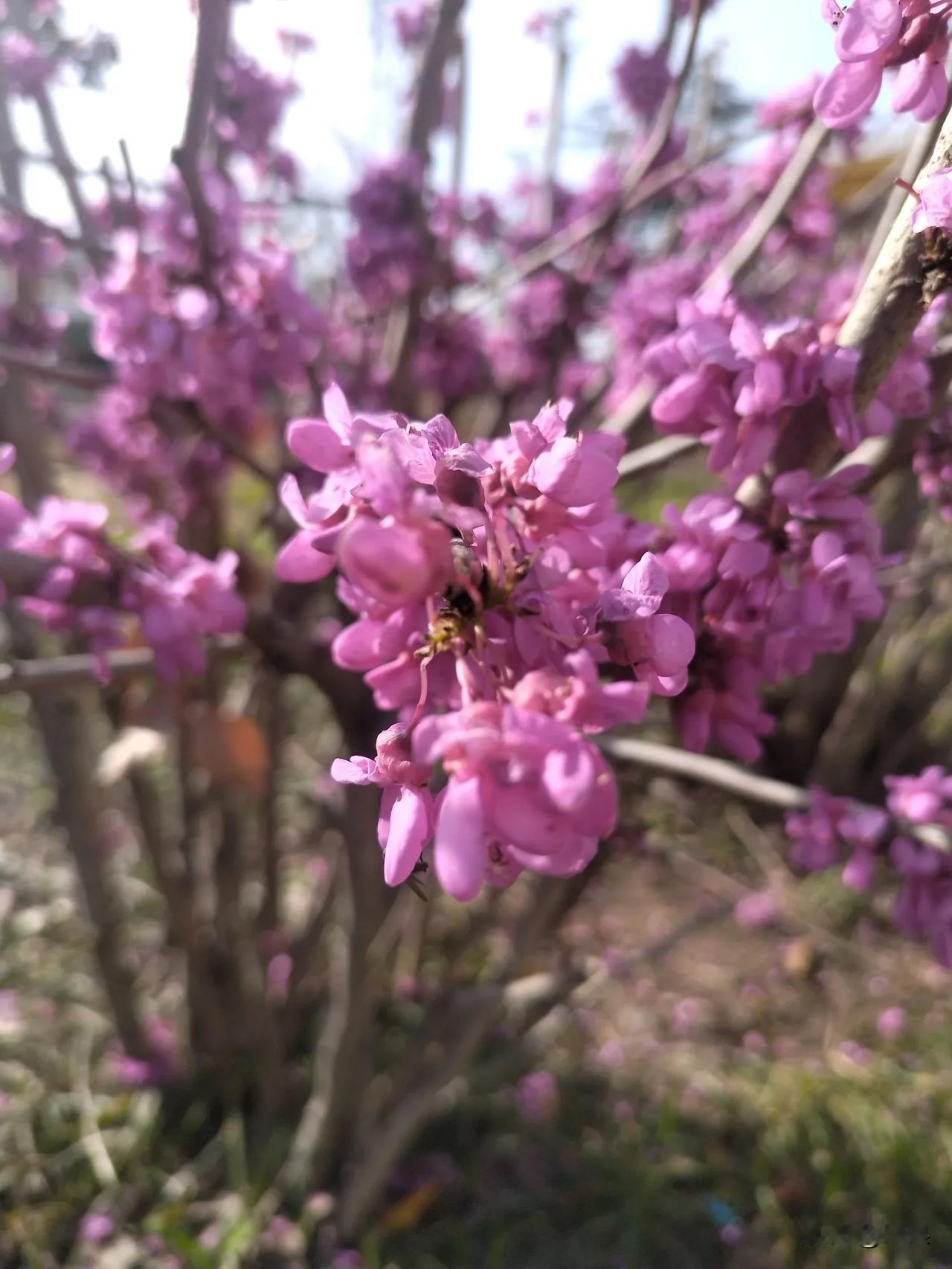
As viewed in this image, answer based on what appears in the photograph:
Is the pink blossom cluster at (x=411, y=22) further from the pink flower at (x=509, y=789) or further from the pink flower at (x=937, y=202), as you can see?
the pink flower at (x=509, y=789)

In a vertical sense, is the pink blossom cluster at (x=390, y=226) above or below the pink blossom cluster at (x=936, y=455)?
above

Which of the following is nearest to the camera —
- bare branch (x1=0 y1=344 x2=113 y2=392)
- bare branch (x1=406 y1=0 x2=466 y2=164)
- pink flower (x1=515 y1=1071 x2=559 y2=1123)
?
bare branch (x1=0 y1=344 x2=113 y2=392)

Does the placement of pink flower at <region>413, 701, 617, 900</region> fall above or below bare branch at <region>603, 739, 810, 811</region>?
above

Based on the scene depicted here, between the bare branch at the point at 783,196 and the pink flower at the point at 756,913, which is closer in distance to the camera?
the bare branch at the point at 783,196

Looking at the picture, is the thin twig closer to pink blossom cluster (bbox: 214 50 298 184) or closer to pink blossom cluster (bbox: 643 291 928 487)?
pink blossom cluster (bbox: 643 291 928 487)

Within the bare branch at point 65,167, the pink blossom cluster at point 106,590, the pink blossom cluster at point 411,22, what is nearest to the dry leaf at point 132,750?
the pink blossom cluster at point 106,590

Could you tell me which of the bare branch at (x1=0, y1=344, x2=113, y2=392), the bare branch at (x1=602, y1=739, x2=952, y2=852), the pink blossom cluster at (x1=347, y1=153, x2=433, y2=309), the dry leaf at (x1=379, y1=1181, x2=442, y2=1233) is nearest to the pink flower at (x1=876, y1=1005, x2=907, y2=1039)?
the dry leaf at (x1=379, y1=1181, x2=442, y2=1233)
